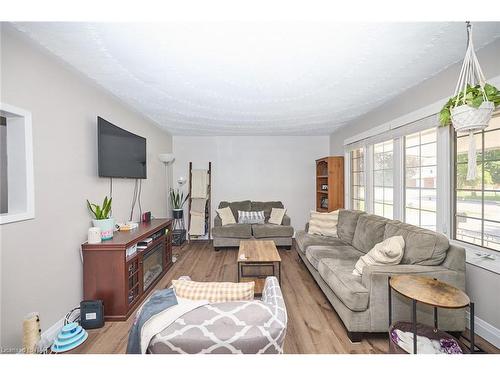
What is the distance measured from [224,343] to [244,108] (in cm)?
291

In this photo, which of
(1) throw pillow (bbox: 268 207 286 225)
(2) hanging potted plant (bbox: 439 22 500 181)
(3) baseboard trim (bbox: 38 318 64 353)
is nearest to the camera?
(2) hanging potted plant (bbox: 439 22 500 181)

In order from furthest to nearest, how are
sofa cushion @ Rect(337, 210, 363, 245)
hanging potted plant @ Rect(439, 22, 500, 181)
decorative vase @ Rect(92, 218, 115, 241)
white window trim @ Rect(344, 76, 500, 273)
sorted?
1. sofa cushion @ Rect(337, 210, 363, 245)
2. decorative vase @ Rect(92, 218, 115, 241)
3. white window trim @ Rect(344, 76, 500, 273)
4. hanging potted plant @ Rect(439, 22, 500, 181)

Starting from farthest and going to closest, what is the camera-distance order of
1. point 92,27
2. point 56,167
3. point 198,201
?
1. point 198,201
2. point 56,167
3. point 92,27

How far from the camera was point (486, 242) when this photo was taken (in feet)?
6.28

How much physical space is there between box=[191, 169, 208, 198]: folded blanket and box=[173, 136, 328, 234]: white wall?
10.7 inches

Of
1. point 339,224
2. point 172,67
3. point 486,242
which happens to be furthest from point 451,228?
point 172,67

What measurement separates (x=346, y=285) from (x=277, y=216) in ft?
9.37

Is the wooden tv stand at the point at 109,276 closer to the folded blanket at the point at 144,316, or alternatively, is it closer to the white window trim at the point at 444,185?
the folded blanket at the point at 144,316

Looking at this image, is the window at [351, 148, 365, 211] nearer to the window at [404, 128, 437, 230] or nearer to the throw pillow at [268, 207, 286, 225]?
the window at [404, 128, 437, 230]

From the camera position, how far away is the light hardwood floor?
173 centimetres

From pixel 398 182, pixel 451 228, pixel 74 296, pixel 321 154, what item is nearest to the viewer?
pixel 74 296

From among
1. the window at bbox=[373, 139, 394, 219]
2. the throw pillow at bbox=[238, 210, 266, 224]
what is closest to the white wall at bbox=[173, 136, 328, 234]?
the throw pillow at bbox=[238, 210, 266, 224]

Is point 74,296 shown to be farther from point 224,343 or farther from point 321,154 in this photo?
point 321,154

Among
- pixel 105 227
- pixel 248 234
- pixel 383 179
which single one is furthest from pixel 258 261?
pixel 383 179
